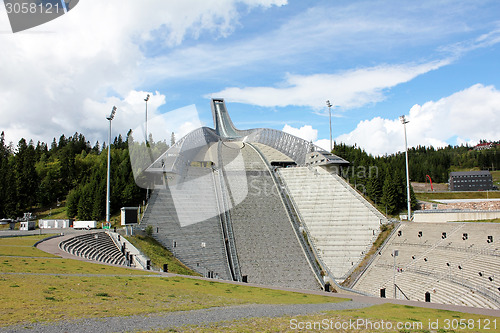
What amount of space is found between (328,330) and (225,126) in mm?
69153

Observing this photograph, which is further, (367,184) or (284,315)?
(367,184)

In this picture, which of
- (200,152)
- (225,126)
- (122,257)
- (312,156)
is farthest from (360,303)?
(225,126)

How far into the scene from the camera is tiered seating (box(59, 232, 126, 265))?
68.3ft

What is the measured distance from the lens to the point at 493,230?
79.1ft

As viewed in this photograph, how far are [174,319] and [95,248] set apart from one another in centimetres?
1659

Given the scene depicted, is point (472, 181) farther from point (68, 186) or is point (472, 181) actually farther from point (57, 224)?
point (68, 186)

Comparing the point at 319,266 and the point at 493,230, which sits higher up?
the point at 493,230

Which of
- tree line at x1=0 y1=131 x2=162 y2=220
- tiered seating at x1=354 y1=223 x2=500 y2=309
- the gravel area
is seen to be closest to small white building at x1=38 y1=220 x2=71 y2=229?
tree line at x1=0 y1=131 x2=162 y2=220

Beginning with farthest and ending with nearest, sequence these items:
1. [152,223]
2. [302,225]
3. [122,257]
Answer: [302,225] → [152,223] → [122,257]

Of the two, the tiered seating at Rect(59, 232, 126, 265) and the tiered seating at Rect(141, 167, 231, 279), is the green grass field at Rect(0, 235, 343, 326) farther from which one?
the tiered seating at Rect(141, 167, 231, 279)

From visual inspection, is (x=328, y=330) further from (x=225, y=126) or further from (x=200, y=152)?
(x=225, y=126)

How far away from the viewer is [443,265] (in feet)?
73.3

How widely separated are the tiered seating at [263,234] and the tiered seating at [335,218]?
218 cm

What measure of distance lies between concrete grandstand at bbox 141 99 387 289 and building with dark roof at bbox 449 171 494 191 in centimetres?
3574
